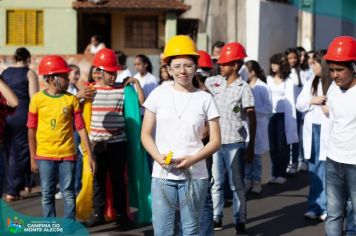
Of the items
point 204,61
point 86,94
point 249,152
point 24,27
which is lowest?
point 249,152

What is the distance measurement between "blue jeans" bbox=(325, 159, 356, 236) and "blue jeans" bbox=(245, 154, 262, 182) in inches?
157

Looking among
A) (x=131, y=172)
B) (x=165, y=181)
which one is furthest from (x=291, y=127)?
(x=165, y=181)

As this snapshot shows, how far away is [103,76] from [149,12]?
18788 millimetres

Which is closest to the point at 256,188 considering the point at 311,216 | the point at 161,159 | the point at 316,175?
the point at 311,216

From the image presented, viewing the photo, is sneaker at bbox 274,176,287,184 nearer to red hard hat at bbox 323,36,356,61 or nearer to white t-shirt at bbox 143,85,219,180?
red hard hat at bbox 323,36,356,61

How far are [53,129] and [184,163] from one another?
2.18 meters

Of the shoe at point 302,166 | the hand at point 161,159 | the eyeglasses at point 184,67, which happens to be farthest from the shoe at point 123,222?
the shoe at point 302,166

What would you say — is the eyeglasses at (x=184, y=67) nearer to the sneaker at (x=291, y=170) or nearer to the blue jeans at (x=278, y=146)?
the blue jeans at (x=278, y=146)

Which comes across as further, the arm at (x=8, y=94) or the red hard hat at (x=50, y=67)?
the red hard hat at (x=50, y=67)

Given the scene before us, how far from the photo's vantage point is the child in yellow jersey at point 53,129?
681cm

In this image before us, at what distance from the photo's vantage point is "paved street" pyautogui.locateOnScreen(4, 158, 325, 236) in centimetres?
779

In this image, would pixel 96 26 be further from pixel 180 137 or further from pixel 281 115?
pixel 180 137

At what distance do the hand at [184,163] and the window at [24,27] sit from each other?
2097 centimetres

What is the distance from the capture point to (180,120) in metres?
5.16
